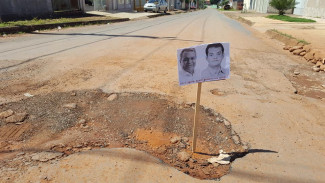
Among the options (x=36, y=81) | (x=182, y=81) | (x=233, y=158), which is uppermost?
(x=182, y=81)

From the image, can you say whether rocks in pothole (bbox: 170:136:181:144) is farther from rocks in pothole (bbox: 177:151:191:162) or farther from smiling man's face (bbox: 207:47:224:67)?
smiling man's face (bbox: 207:47:224:67)

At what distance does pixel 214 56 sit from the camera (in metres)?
2.59

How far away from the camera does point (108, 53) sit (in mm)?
7371

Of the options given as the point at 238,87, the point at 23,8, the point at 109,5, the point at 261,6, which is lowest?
the point at 238,87

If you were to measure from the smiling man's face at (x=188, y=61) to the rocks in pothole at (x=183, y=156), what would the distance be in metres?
0.90

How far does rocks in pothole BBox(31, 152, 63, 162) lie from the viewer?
2521 mm

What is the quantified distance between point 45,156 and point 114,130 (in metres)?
0.84

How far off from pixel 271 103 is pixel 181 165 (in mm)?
2286

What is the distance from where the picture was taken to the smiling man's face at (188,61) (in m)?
2.55

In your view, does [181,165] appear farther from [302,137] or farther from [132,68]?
[132,68]

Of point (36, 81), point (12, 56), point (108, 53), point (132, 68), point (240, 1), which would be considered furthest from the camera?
point (240, 1)

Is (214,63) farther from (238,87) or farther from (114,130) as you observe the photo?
(238,87)

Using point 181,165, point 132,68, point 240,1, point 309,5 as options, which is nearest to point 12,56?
point 132,68

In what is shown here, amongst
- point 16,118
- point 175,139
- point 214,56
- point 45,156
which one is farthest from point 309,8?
point 45,156
